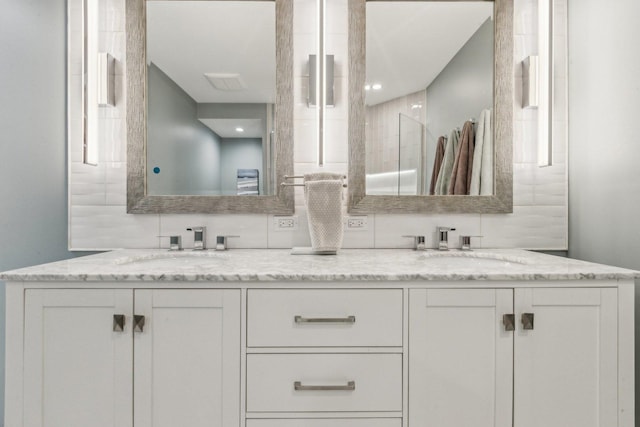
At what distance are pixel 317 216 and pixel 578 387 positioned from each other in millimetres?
1008

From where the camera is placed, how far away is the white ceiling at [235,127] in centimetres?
156

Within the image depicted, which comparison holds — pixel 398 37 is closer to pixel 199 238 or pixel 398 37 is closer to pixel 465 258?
pixel 465 258

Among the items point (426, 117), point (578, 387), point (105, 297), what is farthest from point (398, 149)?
point (105, 297)

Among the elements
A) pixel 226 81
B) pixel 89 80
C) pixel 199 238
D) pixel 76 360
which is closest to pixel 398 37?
pixel 226 81

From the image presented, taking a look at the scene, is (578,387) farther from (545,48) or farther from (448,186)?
(545,48)

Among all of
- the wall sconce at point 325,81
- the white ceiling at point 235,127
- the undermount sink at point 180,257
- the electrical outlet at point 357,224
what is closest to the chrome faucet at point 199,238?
the undermount sink at point 180,257

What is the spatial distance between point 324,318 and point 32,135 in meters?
1.39

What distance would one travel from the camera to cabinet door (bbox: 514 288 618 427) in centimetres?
103

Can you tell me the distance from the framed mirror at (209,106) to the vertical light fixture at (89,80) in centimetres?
13

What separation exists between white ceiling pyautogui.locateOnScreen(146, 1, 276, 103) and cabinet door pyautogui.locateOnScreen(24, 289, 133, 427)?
0.97m

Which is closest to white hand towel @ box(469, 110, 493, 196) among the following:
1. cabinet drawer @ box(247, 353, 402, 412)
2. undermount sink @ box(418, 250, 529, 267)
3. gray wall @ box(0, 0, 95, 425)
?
undermount sink @ box(418, 250, 529, 267)

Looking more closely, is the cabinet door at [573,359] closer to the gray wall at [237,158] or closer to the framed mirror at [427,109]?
the framed mirror at [427,109]

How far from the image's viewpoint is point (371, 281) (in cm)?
102

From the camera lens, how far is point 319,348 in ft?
3.33
